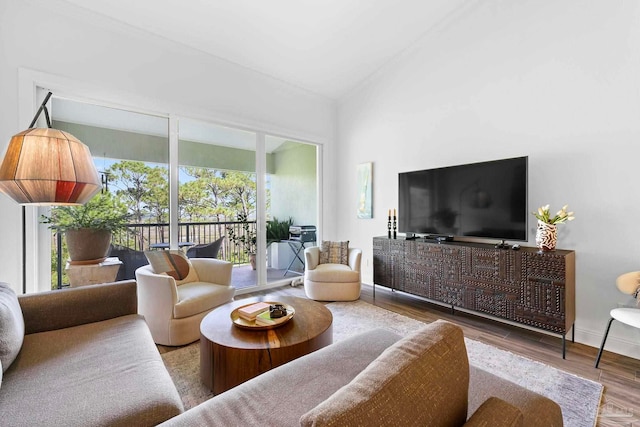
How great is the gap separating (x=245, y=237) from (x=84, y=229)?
1.90m

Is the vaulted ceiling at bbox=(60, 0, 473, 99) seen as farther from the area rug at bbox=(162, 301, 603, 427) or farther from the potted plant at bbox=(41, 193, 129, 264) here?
the area rug at bbox=(162, 301, 603, 427)

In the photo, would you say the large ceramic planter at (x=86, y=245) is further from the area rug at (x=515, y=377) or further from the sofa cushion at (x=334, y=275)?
the sofa cushion at (x=334, y=275)

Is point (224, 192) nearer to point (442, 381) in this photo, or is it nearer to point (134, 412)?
point (134, 412)

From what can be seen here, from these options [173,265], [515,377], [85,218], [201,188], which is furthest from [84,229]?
[515,377]

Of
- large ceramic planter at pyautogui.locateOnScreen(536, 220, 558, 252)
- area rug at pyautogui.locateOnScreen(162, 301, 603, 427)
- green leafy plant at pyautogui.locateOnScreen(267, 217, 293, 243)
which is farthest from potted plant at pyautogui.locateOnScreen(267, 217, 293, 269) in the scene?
large ceramic planter at pyautogui.locateOnScreen(536, 220, 558, 252)

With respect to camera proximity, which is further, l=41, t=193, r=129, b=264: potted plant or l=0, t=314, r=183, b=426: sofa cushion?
l=41, t=193, r=129, b=264: potted plant

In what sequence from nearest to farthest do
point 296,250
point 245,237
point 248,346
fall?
point 248,346 → point 245,237 → point 296,250

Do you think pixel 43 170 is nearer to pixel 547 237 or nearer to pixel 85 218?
pixel 85 218

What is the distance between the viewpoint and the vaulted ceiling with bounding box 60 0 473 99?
2.90 metres

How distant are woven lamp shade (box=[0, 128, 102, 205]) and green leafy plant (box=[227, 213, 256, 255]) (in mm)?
2594

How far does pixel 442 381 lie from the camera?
69cm

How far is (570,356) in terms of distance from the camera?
2320 millimetres

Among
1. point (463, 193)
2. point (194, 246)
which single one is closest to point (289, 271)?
point (194, 246)

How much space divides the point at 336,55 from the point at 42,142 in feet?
11.2
